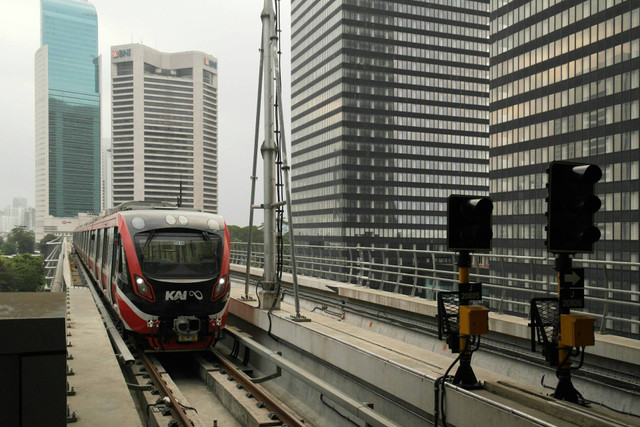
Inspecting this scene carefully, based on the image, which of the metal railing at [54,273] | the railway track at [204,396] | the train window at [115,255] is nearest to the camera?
the railway track at [204,396]

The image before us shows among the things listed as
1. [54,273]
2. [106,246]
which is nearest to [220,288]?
[106,246]

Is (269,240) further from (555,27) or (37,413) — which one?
(555,27)

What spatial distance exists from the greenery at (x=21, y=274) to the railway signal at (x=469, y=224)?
72221mm

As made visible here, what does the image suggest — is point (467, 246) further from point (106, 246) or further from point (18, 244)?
point (18, 244)

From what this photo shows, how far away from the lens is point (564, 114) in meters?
71.6

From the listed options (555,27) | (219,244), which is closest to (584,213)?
(219,244)

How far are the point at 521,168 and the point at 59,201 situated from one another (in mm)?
166826

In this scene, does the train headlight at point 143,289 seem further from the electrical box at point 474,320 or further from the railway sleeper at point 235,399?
the electrical box at point 474,320

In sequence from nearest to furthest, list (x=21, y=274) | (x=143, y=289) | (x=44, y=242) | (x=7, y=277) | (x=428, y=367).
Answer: (x=428, y=367) < (x=143, y=289) < (x=7, y=277) < (x=21, y=274) < (x=44, y=242)

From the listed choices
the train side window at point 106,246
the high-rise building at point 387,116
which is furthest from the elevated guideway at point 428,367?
the high-rise building at point 387,116

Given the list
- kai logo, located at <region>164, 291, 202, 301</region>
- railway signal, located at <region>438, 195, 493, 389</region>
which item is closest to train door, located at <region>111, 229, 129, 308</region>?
kai logo, located at <region>164, 291, 202, 301</region>

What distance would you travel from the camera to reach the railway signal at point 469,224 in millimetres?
6516

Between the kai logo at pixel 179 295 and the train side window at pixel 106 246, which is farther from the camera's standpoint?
the train side window at pixel 106 246

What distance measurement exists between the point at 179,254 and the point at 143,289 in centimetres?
100
